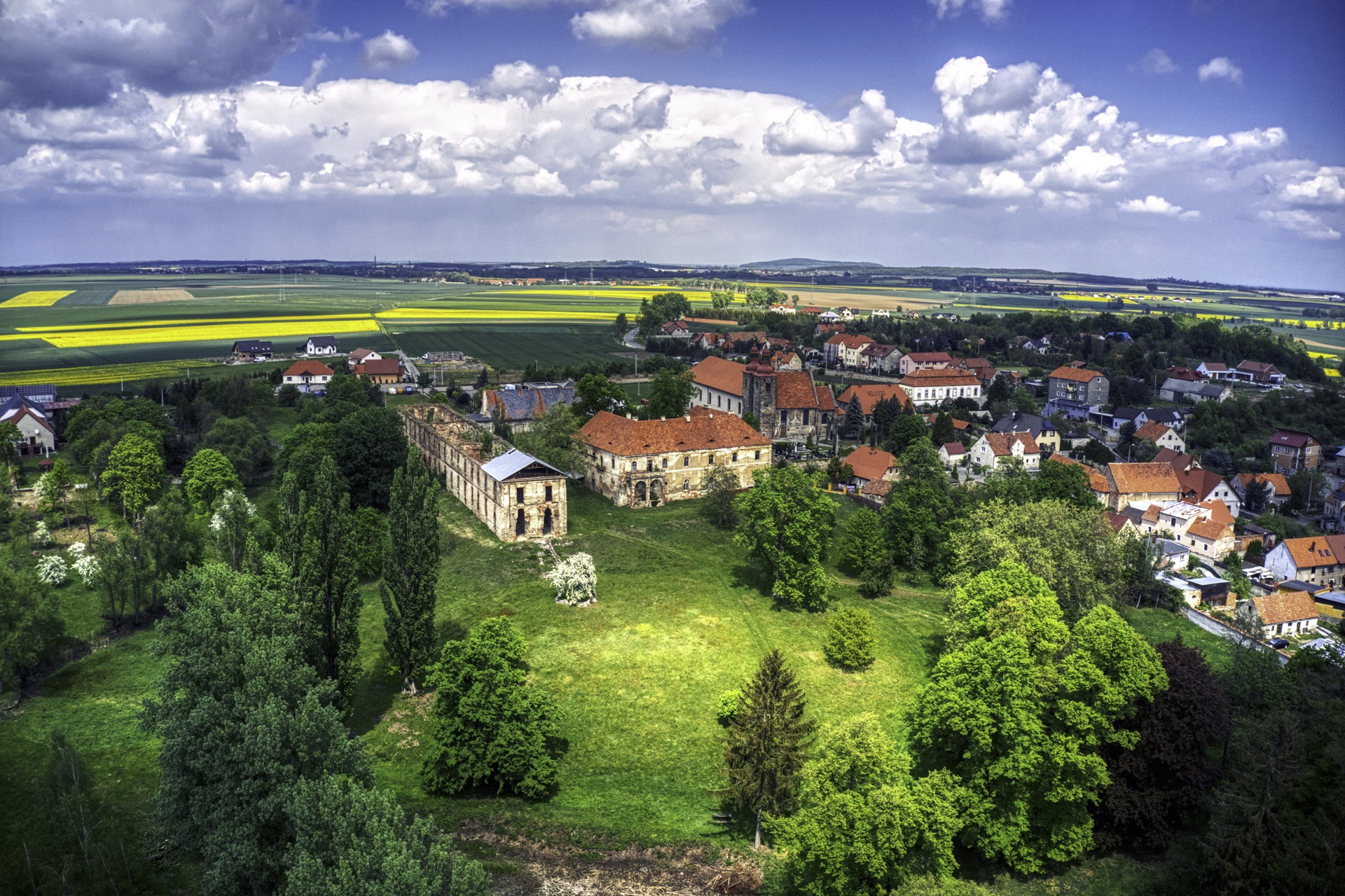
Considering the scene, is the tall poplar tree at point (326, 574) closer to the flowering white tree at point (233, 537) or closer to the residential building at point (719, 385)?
the flowering white tree at point (233, 537)

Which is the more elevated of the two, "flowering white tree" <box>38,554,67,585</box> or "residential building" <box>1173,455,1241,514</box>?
"residential building" <box>1173,455,1241,514</box>

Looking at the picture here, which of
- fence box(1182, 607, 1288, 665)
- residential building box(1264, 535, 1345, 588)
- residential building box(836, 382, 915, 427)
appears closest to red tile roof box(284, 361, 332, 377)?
residential building box(836, 382, 915, 427)

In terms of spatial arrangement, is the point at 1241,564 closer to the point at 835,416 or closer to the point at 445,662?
the point at 835,416

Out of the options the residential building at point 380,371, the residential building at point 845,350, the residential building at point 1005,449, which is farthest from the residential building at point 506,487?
the residential building at point 845,350

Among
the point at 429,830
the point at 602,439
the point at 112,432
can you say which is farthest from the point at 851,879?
the point at 112,432

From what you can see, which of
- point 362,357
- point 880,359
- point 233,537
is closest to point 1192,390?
point 880,359

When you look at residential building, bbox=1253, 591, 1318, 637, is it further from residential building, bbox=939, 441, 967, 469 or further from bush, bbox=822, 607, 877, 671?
residential building, bbox=939, 441, 967, 469
